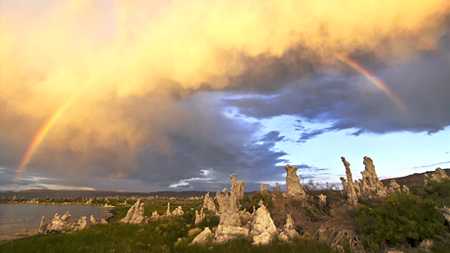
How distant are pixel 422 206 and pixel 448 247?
7.28ft

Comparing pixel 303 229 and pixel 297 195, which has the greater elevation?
pixel 297 195

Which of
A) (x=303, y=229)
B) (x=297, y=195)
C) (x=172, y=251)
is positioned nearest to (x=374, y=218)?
(x=303, y=229)

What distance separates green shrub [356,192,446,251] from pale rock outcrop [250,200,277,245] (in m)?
5.28

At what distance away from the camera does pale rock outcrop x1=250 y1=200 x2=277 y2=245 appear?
14.0 metres

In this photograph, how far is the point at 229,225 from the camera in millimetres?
17469

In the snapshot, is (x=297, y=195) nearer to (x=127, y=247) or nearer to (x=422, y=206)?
(x=422, y=206)

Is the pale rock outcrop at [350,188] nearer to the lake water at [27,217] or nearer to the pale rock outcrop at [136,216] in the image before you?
the pale rock outcrop at [136,216]

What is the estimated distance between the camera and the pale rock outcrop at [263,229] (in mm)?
14028

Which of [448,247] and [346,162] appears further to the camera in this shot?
[346,162]

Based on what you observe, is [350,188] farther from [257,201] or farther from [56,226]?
[56,226]

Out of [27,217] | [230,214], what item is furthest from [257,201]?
[27,217]

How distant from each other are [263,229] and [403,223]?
790 cm

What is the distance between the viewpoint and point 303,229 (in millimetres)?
16422

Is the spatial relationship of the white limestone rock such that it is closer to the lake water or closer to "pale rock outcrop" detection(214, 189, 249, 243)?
"pale rock outcrop" detection(214, 189, 249, 243)
